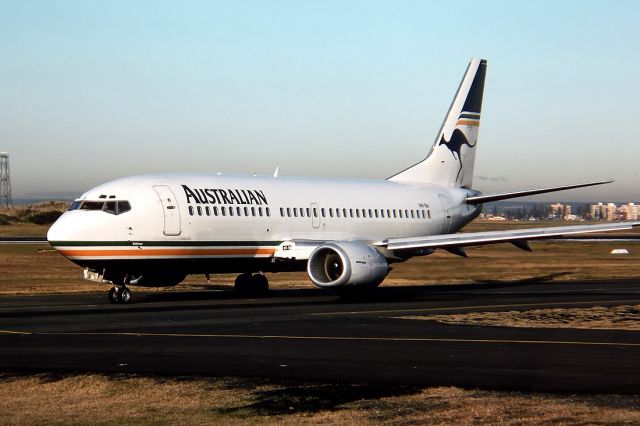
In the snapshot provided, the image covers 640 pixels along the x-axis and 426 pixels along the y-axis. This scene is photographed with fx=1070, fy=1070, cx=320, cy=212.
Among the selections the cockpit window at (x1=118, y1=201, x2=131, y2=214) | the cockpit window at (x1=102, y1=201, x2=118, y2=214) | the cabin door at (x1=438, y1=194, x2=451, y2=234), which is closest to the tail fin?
the cabin door at (x1=438, y1=194, x2=451, y2=234)

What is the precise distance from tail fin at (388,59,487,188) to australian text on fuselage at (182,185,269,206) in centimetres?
1033

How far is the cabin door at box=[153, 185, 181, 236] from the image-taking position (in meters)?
33.8

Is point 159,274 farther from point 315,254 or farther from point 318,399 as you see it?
point 318,399

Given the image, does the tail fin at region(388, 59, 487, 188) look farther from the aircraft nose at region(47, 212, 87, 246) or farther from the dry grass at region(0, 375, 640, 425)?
the dry grass at region(0, 375, 640, 425)

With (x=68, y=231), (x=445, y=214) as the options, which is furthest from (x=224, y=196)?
(x=445, y=214)

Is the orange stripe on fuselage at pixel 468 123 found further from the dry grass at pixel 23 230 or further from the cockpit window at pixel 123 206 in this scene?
the dry grass at pixel 23 230

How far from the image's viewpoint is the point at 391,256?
124ft

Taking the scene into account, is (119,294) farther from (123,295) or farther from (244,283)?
(244,283)

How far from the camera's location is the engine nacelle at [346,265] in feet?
111

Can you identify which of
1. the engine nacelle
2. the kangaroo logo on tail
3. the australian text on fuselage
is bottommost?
the engine nacelle

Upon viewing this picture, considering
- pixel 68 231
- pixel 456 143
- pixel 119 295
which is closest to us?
pixel 68 231

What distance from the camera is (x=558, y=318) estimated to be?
1028 inches

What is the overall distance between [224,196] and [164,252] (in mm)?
3420

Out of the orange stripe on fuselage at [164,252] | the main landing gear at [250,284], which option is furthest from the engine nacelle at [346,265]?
the main landing gear at [250,284]
